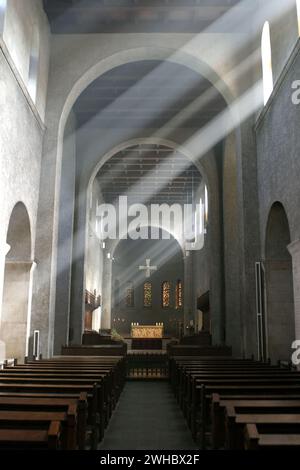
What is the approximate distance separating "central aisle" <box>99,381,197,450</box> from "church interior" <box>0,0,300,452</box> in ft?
0.18

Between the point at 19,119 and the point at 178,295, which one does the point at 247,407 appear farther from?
the point at 178,295

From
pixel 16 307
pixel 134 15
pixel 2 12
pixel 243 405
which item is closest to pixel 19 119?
pixel 2 12

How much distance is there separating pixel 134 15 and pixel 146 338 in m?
14.5

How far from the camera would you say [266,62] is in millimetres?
11344

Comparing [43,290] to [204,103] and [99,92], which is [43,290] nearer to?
[99,92]

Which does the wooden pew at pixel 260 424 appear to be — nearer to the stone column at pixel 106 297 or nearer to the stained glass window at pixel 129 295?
the stone column at pixel 106 297

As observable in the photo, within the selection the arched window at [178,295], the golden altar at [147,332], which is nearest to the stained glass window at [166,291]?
the arched window at [178,295]

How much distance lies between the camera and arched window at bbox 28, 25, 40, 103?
11.2 m

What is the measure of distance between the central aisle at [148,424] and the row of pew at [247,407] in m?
0.28

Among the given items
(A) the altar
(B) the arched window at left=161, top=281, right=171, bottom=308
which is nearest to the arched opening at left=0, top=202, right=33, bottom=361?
(A) the altar

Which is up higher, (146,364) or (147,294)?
(147,294)

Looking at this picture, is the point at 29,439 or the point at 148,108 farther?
the point at 148,108

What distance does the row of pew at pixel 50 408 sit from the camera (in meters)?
3.29

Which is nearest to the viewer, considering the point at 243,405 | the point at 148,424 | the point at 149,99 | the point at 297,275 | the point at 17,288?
the point at 243,405
